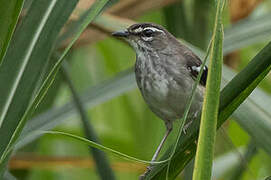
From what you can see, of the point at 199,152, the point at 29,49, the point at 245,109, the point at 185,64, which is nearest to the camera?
the point at 199,152

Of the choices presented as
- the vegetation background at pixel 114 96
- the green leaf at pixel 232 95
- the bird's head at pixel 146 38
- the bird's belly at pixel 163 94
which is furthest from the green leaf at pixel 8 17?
the bird's head at pixel 146 38

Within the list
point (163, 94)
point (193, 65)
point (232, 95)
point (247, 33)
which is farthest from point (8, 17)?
point (247, 33)

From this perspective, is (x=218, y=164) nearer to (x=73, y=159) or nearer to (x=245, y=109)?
(x=73, y=159)

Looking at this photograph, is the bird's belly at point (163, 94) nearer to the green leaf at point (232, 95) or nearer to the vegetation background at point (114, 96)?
Answer: the vegetation background at point (114, 96)

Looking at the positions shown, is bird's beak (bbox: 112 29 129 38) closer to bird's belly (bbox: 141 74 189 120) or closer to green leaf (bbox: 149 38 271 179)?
bird's belly (bbox: 141 74 189 120)

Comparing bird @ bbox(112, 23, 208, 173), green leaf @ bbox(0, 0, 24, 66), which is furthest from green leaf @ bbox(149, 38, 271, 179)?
bird @ bbox(112, 23, 208, 173)

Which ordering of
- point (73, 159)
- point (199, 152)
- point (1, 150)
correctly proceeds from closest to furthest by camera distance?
point (199, 152), point (1, 150), point (73, 159)

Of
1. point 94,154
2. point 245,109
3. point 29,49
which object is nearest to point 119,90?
point 94,154

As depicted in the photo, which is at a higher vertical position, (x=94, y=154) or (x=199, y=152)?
(x=199, y=152)
